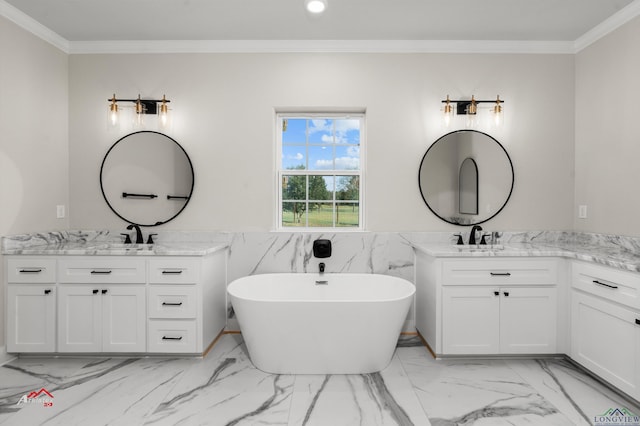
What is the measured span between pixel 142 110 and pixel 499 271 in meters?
3.31

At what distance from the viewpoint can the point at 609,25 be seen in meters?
2.74

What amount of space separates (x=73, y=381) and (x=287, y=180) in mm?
2223

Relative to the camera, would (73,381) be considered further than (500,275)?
No

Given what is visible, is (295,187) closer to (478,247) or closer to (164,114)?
(164,114)

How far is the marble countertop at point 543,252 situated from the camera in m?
2.28

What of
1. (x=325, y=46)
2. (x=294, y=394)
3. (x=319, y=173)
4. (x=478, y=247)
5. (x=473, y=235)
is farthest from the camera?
(x=319, y=173)

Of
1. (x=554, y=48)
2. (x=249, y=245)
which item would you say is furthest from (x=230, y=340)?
(x=554, y=48)

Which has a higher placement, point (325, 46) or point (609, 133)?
point (325, 46)

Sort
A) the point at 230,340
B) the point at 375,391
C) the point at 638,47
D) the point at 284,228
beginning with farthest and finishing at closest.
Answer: the point at 284,228 < the point at 230,340 < the point at 638,47 < the point at 375,391

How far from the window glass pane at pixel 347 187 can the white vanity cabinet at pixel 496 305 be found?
1040 millimetres

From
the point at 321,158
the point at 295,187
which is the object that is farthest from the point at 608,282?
the point at 295,187

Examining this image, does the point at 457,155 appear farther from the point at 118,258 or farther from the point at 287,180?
the point at 118,258

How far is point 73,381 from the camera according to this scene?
2.33m

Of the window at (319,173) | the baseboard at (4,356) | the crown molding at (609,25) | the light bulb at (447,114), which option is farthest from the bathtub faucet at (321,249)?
the crown molding at (609,25)
